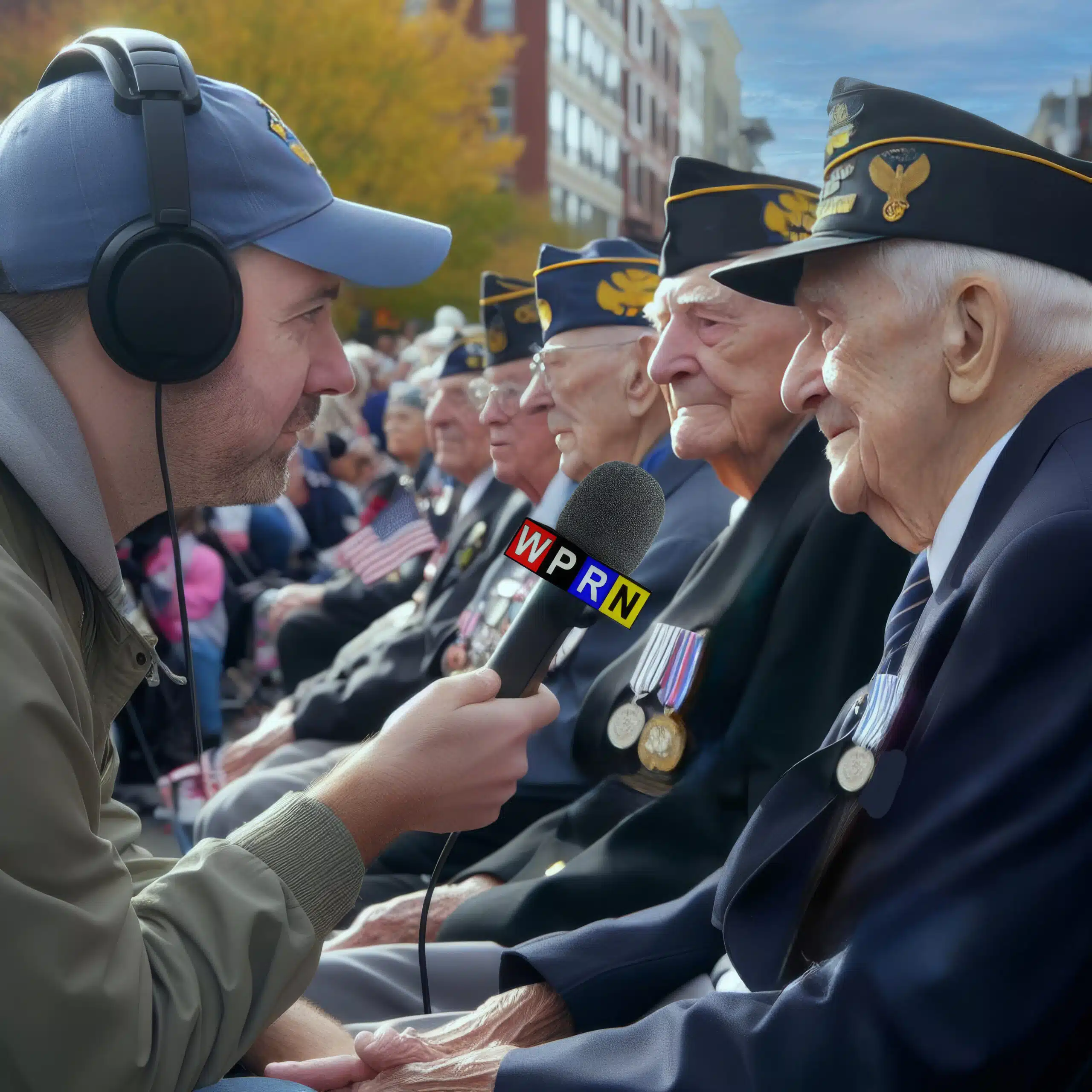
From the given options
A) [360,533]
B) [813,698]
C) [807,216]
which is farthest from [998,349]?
[360,533]

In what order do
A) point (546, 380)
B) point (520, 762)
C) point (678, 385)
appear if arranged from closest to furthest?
point (520, 762) → point (678, 385) → point (546, 380)

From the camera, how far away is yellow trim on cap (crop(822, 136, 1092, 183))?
1.69 m

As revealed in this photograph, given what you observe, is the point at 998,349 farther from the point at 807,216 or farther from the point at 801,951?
the point at 807,216

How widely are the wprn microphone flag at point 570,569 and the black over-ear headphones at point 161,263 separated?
0.45 m

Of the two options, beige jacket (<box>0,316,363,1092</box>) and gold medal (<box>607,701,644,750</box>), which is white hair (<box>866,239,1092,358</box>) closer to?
beige jacket (<box>0,316,363,1092</box>)

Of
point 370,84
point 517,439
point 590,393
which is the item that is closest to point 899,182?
point 590,393

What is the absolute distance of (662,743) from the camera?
2549 millimetres

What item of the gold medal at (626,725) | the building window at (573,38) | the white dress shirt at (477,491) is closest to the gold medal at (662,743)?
the gold medal at (626,725)

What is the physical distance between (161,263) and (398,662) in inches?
116

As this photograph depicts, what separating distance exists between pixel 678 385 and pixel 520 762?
4.17 feet

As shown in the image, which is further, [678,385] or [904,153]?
[678,385]

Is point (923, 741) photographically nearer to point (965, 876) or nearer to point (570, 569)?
point (965, 876)

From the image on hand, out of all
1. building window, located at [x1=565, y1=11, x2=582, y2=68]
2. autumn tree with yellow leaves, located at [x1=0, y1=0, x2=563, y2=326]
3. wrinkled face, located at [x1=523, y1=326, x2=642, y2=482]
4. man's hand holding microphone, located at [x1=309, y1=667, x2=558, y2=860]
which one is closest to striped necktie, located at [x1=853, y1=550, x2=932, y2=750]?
man's hand holding microphone, located at [x1=309, y1=667, x2=558, y2=860]

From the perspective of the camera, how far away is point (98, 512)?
1.74 metres
